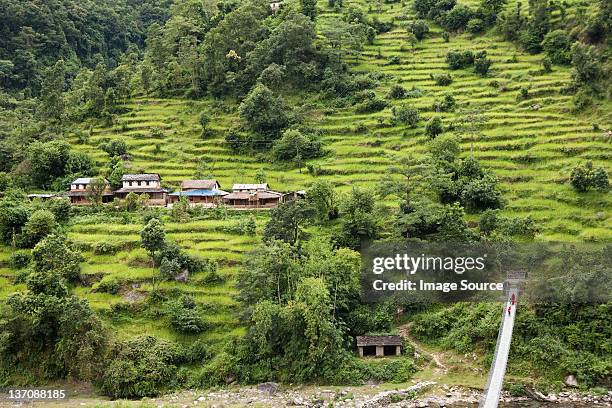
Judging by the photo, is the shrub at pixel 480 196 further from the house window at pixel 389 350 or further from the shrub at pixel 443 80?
the shrub at pixel 443 80

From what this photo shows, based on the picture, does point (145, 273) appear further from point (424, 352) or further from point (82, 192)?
point (424, 352)

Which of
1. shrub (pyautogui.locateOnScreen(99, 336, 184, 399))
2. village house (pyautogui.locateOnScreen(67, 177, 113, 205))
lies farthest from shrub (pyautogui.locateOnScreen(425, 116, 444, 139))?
shrub (pyautogui.locateOnScreen(99, 336, 184, 399))

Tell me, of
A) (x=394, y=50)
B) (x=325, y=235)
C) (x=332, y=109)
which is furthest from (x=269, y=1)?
(x=325, y=235)

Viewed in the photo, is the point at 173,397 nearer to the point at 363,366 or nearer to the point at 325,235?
the point at 363,366

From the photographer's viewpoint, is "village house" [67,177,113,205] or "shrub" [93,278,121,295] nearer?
"shrub" [93,278,121,295]

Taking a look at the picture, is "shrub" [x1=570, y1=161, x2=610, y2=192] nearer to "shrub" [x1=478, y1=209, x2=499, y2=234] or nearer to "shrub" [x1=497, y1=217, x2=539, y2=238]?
"shrub" [x1=497, y1=217, x2=539, y2=238]

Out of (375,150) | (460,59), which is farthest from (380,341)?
(460,59)
